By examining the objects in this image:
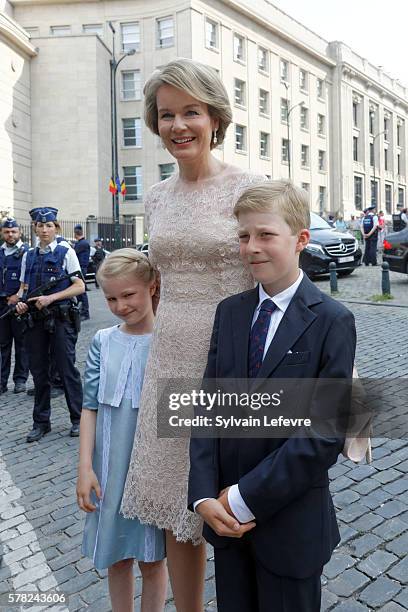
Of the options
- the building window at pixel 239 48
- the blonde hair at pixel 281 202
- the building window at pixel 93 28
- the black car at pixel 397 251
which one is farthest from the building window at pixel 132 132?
the blonde hair at pixel 281 202

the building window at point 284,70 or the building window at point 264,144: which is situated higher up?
the building window at point 284,70

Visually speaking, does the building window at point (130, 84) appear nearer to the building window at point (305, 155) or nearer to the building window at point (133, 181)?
the building window at point (133, 181)

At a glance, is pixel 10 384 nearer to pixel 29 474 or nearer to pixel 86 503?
pixel 29 474

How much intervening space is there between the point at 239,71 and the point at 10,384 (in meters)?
42.1

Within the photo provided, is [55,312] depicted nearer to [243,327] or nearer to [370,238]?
[243,327]

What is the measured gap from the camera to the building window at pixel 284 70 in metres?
49.1

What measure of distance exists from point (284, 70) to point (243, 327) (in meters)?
52.2

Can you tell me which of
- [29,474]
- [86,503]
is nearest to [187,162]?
[86,503]

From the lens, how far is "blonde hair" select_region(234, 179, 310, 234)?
5.61ft

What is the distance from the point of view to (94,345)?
89.6 inches

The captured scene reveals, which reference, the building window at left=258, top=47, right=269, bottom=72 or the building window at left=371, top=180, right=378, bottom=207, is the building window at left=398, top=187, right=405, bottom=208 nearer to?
the building window at left=371, top=180, right=378, bottom=207

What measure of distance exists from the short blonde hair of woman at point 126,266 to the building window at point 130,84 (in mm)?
43074

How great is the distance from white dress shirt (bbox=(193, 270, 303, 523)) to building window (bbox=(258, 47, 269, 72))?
161ft

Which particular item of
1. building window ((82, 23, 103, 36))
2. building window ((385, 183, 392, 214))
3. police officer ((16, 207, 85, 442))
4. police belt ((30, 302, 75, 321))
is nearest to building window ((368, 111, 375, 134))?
building window ((385, 183, 392, 214))
